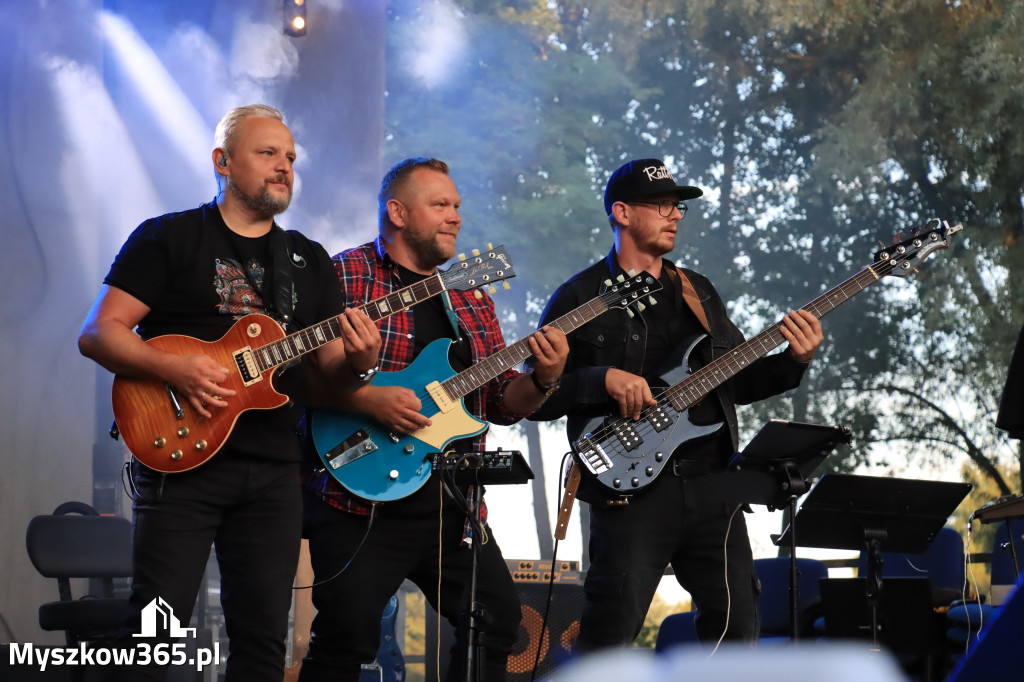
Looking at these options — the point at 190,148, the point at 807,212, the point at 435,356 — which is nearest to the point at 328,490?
the point at 435,356

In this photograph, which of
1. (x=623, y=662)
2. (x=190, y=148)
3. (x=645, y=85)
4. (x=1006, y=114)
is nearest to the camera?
(x=623, y=662)

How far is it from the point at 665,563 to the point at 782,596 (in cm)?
261

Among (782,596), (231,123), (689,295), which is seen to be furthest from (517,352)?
(782,596)

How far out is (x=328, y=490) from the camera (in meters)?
3.10

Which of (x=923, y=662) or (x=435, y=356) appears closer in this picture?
(x=435, y=356)

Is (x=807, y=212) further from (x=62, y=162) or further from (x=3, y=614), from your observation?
(x=3, y=614)

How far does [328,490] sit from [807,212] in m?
8.14

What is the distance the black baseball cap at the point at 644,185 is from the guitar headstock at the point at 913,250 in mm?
764

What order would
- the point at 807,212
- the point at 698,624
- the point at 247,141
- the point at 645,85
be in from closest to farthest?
the point at 247,141, the point at 698,624, the point at 807,212, the point at 645,85

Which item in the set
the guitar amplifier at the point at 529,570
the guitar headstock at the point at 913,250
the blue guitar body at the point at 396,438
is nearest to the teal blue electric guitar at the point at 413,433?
the blue guitar body at the point at 396,438

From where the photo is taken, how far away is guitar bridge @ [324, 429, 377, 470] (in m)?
3.09

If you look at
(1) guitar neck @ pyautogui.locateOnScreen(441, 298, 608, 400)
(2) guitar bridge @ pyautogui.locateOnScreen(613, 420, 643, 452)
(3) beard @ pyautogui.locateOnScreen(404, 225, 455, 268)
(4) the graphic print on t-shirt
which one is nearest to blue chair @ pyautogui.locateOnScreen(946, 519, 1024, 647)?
(2) guitar bridge @ pyautogui.locateOnScreen(613, 420, 643, 452)

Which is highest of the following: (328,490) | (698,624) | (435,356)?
(435,356)

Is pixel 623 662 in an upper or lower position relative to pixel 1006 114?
lower
